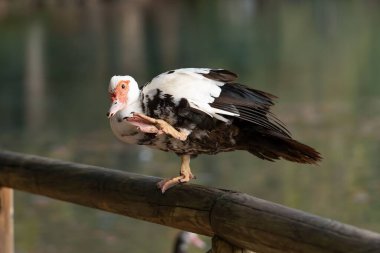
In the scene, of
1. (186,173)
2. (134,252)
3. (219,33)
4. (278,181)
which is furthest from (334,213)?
(219,33)

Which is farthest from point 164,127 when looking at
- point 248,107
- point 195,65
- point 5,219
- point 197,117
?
point 195,65

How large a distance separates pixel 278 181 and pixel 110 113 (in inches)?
223

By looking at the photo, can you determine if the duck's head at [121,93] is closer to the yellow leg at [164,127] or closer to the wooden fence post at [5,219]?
the yellow leg at [164,127]

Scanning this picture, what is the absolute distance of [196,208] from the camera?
91.7 inches

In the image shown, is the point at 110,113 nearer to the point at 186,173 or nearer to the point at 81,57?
the point at 186,173

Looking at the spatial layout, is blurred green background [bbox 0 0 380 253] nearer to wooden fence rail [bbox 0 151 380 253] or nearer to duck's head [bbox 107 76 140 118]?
wooden fence rail [bbox 0 151 380 253]

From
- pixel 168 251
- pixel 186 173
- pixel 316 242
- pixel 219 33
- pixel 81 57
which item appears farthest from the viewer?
pixel 219 33

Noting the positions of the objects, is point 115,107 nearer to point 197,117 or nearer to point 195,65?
point 197,117

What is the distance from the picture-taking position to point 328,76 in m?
14.0

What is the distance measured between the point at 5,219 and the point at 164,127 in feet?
4.57

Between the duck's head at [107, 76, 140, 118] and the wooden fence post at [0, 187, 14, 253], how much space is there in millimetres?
1235

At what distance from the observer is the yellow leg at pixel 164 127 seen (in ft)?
7.21

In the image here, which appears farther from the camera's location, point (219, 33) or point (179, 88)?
point (219, 33)

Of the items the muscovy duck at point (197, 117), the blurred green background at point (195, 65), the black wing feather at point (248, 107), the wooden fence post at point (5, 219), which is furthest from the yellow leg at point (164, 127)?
the blurred green background at point (195, 65)
